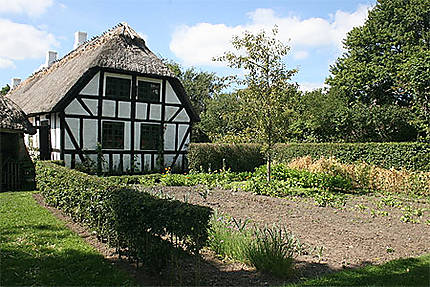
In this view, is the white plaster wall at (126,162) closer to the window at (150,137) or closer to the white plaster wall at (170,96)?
the window at (150,137)

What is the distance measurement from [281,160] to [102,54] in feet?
36.5

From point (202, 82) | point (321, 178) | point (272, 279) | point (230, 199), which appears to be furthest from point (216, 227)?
point (202, 82)

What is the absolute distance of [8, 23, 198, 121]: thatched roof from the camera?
15484 millimetres

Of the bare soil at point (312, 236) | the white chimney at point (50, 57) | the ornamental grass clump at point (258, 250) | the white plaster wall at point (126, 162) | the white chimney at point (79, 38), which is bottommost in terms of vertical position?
the bare soil at point (312, 236)

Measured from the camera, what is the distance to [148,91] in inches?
687

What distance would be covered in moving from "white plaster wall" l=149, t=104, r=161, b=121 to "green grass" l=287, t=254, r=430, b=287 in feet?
45.4

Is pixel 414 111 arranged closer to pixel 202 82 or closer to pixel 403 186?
pixel 403 186

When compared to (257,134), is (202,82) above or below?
above

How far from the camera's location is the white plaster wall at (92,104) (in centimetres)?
1573

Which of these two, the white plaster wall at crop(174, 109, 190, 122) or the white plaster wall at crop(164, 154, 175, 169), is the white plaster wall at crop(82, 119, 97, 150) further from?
the white plaster wall at crop(174, 109, 190, 122)

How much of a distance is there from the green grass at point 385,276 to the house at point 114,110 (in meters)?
13.0

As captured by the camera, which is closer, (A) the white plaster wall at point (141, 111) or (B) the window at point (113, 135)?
(B) the window at point (113, 135)

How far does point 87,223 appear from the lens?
21.8 ft

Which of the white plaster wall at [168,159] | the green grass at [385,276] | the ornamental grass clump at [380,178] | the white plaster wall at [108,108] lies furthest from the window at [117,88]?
the green grass at [385,276]
